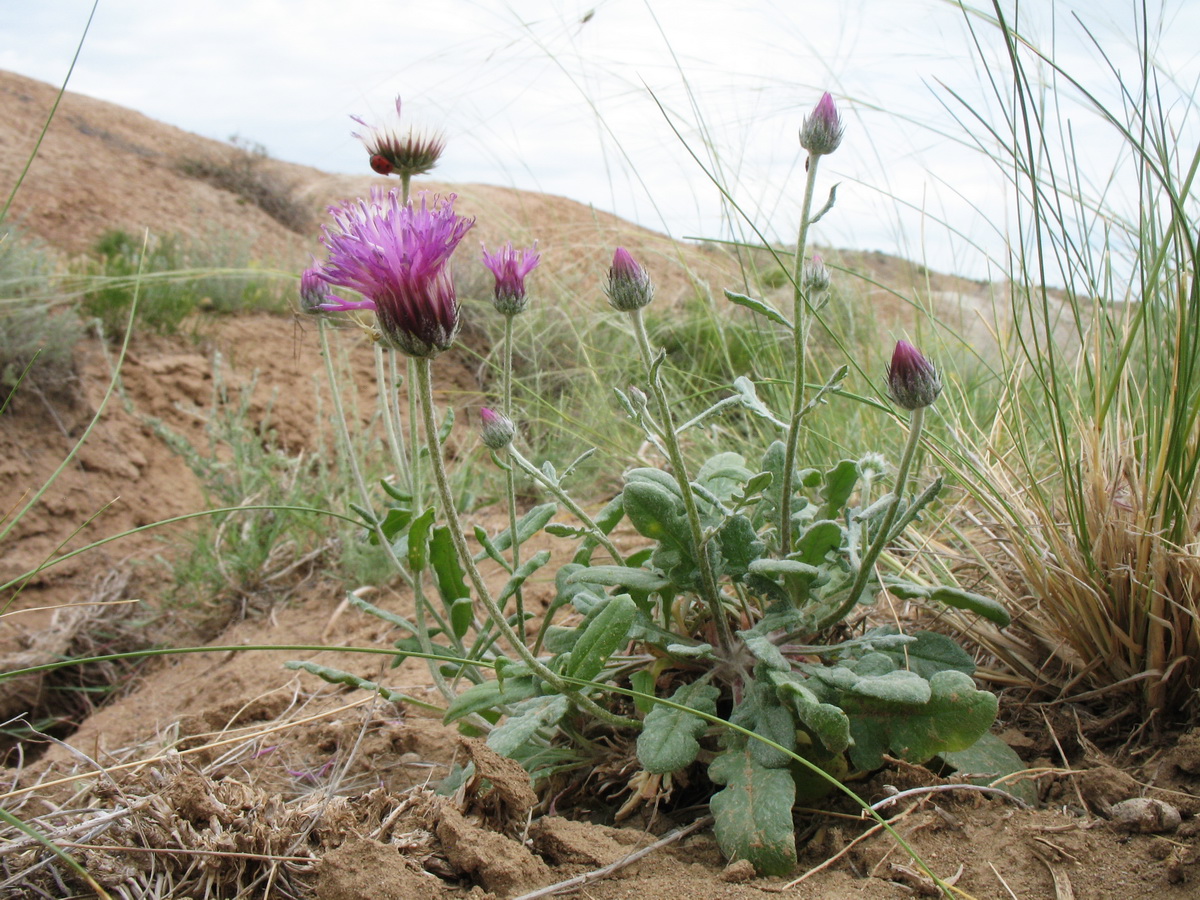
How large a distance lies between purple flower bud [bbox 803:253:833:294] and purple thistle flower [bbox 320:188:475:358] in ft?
2.33

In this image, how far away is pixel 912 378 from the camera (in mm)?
1241

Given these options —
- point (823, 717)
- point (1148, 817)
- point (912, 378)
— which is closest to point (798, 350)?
point (912, 378)

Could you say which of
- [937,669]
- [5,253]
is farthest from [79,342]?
[937,669]

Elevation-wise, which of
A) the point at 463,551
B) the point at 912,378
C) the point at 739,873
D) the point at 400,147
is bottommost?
the point at 739,873

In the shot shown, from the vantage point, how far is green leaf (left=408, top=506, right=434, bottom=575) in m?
1.56

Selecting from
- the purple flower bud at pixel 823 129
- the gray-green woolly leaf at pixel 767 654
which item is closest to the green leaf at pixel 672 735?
the gray-green woolly leaf at pixel 767 654

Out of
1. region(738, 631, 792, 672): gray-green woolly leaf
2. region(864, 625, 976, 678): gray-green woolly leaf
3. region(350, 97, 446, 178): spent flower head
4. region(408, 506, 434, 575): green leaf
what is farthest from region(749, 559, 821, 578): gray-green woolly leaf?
region(350, 97, 446, 178): spent flower head

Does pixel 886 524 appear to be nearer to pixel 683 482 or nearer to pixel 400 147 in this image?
pixel 683 482

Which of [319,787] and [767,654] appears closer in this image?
[767,654]

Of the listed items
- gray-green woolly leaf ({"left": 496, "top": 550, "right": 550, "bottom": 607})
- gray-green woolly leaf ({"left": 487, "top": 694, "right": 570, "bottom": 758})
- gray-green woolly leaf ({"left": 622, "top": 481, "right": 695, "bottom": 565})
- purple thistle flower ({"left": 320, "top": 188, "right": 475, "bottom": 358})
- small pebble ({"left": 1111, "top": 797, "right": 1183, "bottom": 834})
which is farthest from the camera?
gray-green woolly leaf ({"left": 496, "top": 550, "right": 550, "bottom": 607})

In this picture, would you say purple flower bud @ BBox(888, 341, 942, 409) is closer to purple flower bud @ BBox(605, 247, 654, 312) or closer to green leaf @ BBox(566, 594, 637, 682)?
purple flower bud @ BBox(605, 247, 654, 312)

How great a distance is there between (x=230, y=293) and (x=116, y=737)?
3477 mm

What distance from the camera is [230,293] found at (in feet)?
17.5

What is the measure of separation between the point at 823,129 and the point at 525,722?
1096mm
